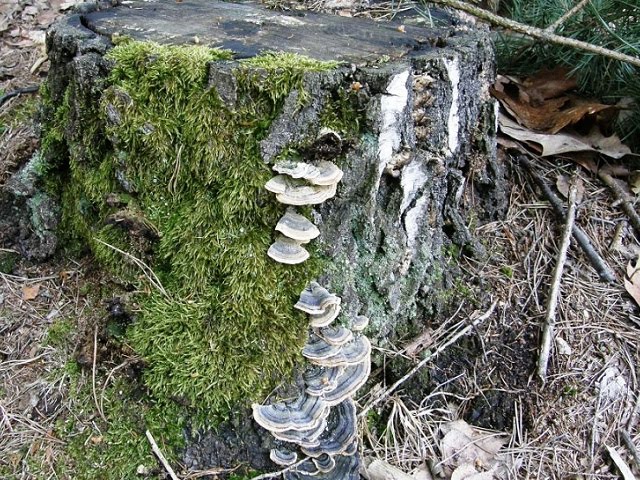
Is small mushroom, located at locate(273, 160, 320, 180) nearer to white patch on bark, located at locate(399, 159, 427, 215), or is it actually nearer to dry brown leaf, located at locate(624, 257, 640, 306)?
white patch on bark, located at locate(399, 159, 427, 215)

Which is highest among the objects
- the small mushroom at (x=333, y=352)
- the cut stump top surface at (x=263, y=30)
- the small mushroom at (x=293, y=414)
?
the cut stump top surface at (x=263, y=30)

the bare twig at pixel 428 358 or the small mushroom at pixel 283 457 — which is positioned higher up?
the bare twig at pixel 428 358

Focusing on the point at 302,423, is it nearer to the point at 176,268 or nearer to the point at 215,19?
the point at 176,268

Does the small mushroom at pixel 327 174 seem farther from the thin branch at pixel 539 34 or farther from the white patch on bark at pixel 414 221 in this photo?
the thin branch at pixel 539 34

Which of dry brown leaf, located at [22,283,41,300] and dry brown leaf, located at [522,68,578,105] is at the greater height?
dry brown leaf, located at [522,68,578,105]

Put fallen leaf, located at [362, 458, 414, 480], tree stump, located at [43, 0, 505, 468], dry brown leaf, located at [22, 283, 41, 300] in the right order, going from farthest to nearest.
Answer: dry brown leaf, located at [22, 283, 41, 300], fallen leaf, located at [362, 458, 414, 480], tree stump, located at [43, 0, 505, 468]

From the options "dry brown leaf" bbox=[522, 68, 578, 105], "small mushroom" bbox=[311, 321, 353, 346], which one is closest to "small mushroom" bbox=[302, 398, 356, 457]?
"small mushroom" bbox=[311, 321, 353, 346]

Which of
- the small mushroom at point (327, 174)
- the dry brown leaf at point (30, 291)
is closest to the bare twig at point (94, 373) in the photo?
the dry brown leaf at point (30, 291)
